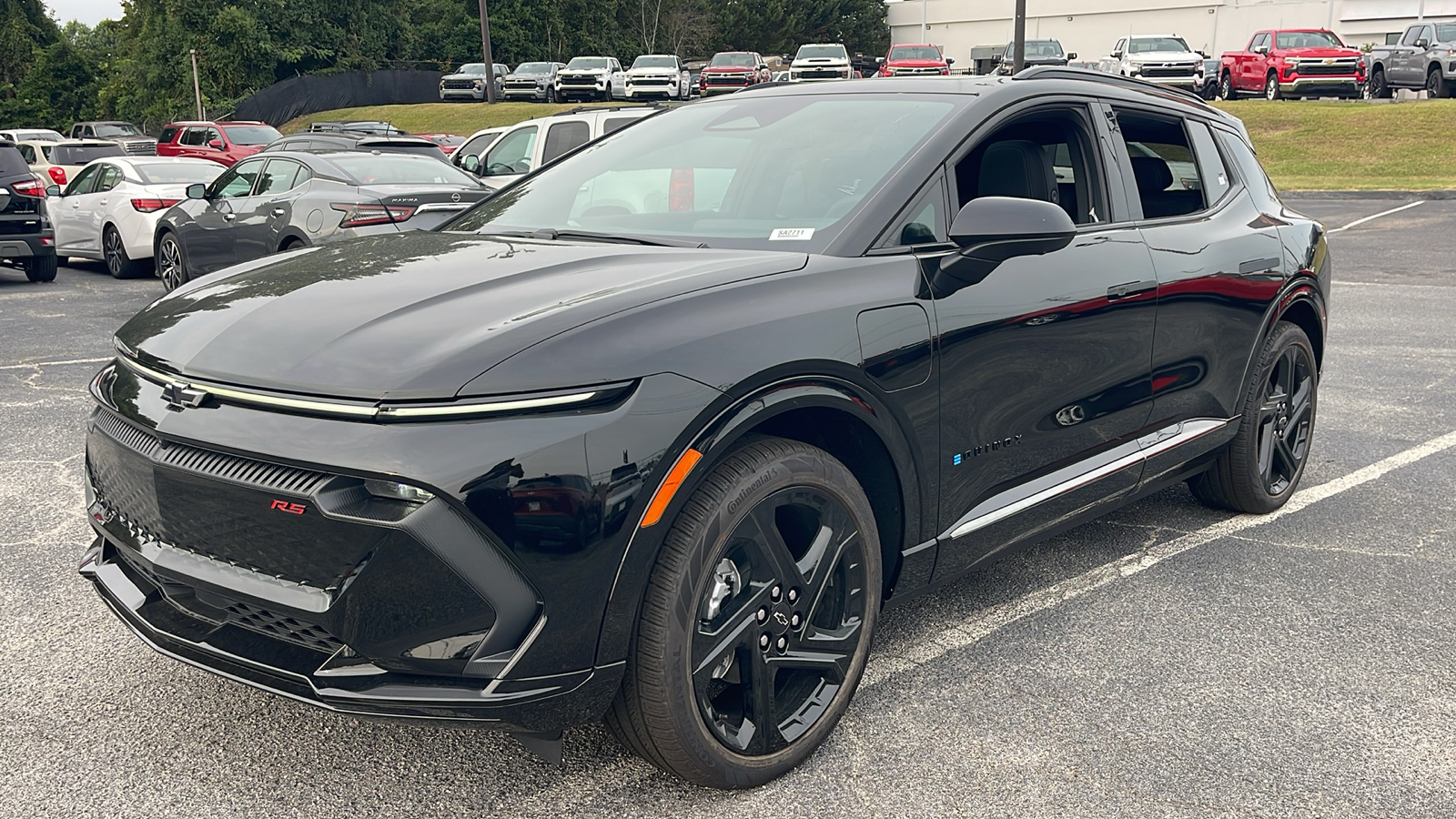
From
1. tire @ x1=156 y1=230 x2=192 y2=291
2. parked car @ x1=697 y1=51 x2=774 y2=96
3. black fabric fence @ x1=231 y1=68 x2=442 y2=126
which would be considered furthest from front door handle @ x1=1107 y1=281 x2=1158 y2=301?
black fabric fence @ x1=231 y1=68 x2=442 y2=126

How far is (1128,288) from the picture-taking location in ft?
12.8

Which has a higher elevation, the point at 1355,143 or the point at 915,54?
the point at 915,54

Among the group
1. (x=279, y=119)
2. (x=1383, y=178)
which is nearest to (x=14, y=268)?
(x=1383, y=178)

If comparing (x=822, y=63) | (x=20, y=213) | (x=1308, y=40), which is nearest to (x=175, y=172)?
(x=20, y=213)

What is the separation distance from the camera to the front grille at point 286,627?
2.49 m

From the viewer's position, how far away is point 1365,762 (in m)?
3.07

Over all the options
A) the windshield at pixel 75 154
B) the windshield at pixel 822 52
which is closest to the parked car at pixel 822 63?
the windshield at pixel 822 52

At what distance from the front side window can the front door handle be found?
1.13 ft

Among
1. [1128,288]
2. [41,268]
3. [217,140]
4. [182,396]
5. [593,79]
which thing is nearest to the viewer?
[182,396]

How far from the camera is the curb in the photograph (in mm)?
20344

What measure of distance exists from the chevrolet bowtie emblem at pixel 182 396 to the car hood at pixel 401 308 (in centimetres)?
4

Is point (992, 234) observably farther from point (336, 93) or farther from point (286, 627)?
point (336, 93)

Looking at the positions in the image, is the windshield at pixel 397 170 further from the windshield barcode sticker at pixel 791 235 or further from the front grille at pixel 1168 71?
the front grille at pixel 1168 71

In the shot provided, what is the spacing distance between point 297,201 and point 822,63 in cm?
2979
